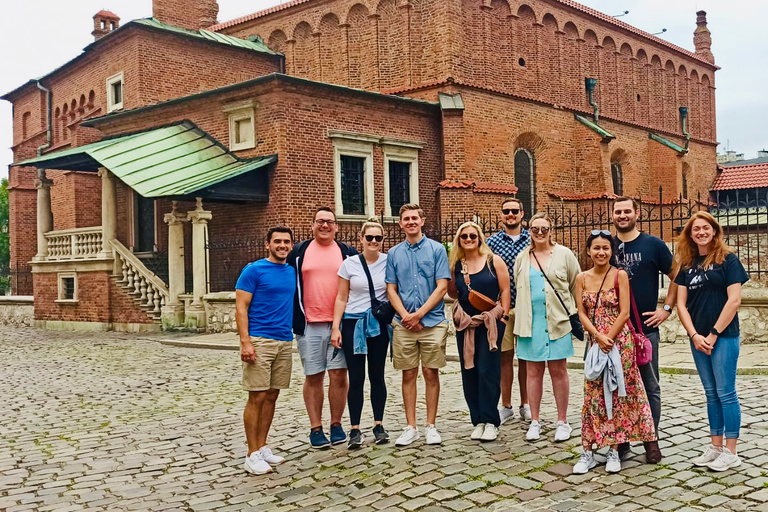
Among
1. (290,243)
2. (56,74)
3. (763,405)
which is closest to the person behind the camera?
(290,243)

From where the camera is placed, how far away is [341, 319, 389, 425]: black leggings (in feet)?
20.3

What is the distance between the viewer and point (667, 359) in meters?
10.3

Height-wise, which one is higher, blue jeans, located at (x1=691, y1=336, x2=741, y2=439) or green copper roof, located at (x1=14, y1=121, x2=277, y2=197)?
green copper roof, located at (x1=14, y1=121, x2=277, y2=197)

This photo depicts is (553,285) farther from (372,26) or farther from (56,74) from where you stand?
(56,74)

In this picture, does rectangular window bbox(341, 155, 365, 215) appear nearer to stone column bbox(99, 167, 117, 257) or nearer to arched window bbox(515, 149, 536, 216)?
stone column bbox(99, 167, 117, 257)

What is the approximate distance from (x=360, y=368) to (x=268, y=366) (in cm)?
86

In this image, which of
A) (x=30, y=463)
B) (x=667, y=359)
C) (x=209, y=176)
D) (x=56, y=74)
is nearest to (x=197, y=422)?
(x=30, y=463)

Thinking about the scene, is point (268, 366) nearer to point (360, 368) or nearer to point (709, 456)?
point (360, 368)

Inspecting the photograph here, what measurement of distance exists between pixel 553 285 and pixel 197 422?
12.5 ft

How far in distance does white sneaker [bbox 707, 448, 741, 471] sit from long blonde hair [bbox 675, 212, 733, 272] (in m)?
1.28

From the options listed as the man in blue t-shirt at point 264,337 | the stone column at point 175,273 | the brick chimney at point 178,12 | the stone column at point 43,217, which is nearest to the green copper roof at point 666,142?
the brick chimney at point 178,12

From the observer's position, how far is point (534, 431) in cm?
612

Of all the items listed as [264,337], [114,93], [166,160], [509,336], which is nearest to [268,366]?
[264,337]

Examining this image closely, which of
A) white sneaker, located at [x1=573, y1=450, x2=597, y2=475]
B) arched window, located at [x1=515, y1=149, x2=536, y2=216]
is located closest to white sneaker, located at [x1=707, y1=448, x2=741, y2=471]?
white sneaker, located at [x1=573, y1=450, x2=597, y2=475]
